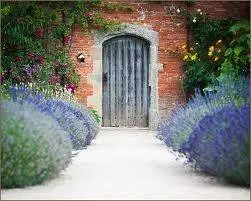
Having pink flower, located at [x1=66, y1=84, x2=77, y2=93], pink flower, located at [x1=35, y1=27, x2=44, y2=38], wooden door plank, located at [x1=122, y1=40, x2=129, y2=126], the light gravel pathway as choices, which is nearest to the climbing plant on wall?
pink flower, located at [x1=35, y1=27, x2=44, y2=38]

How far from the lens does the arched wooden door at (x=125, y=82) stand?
16.8 m

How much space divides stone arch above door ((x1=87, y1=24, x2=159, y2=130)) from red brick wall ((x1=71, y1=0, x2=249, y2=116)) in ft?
0.35

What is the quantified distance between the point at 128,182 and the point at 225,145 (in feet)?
3.32

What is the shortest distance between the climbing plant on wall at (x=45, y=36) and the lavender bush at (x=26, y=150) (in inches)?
368

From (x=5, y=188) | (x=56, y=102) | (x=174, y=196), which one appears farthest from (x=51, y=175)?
(x=56, y=102)

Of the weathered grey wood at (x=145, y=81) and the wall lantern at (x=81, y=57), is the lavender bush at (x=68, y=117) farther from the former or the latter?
the weathered grey wood at (x=145, y=81)

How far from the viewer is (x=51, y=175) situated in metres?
6.22

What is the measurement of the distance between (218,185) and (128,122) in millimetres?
10860

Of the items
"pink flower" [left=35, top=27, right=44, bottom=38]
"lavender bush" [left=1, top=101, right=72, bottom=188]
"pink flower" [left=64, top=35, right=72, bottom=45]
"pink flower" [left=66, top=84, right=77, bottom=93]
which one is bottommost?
"lavender bush" [left=1, top=101, right=72, bottom=188]

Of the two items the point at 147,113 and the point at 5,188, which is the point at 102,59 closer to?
the point at 147,113

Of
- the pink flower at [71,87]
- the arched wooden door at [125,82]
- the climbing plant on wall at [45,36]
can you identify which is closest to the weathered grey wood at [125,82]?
the arched wooden door at [125,82]

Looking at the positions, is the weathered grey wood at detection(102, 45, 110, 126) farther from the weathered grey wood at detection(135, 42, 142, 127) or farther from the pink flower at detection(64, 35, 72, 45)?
the pink flower at detection(64, 35, 72, 45)

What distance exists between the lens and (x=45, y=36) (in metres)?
16.4

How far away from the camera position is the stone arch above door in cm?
1644
